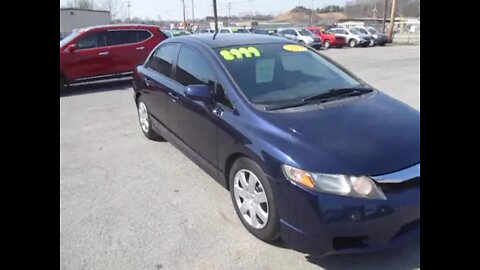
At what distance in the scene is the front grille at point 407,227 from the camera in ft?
7.66

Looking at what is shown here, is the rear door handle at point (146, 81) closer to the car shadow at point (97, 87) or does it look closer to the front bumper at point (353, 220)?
the front bumper at point (353, 220)

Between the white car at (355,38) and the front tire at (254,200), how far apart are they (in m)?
28.1

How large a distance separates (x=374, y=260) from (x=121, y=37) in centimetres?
938

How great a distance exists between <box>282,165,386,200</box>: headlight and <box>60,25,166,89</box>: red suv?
28.5 ft

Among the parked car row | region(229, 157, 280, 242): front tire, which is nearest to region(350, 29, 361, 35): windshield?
the parked car row

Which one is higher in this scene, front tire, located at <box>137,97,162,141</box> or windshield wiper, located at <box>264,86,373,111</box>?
windshield wiper, located at <box>264,86,373,111</box>

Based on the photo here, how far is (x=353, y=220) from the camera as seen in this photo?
226cm

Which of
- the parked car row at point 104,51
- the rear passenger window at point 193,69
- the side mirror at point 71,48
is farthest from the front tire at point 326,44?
the rear passenger window at point 193,69

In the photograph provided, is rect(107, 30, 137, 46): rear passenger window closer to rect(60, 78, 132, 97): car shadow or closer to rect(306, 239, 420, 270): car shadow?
rect(60, 78, 132, 97): car shadow

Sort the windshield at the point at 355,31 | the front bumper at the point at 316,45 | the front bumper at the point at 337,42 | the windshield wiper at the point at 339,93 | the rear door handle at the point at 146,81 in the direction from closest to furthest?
the windshield wiper at the point at 339,93
the rear door handle at the point at 146,81
the front bumper at the point at 316,45
the front bumper at the point at 337,42
the windshield at the point at 355,31

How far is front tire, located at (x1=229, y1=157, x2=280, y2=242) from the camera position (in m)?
2.62

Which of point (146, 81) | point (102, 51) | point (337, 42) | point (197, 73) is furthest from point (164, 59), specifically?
point (337, 42)

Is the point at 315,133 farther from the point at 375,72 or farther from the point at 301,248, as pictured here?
the point at 375,72

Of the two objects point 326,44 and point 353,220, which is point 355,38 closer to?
point 326,44
